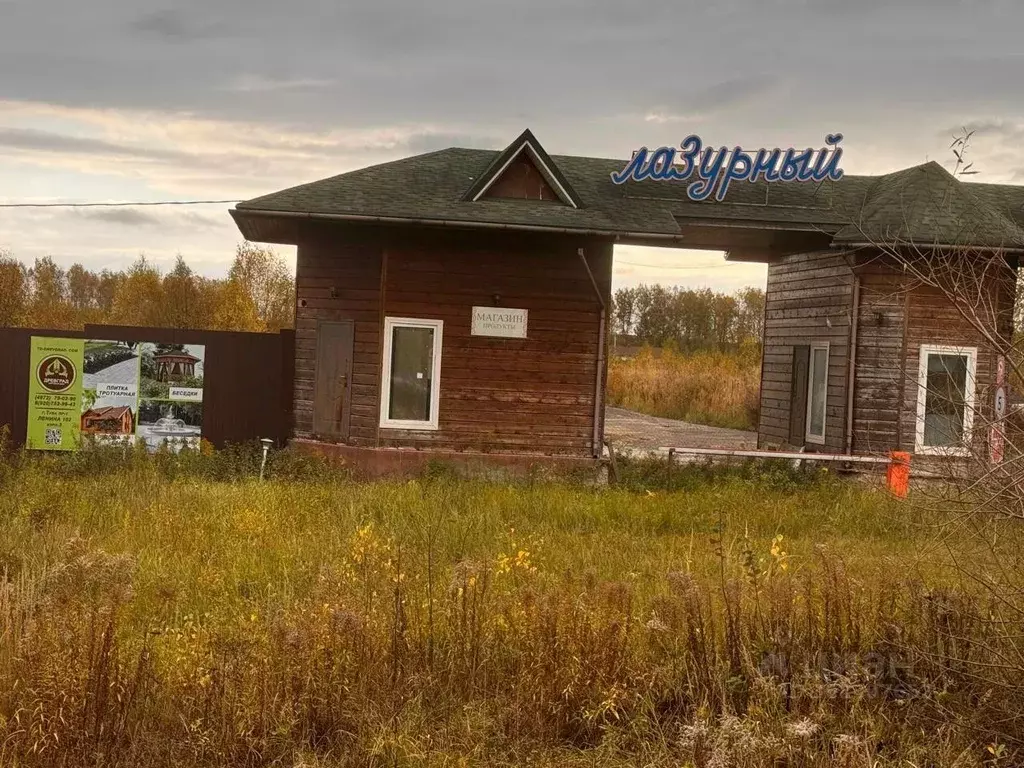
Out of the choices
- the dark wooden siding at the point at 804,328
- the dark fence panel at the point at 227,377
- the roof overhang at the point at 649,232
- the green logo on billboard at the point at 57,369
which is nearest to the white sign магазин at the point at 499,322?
the roof overhang at the point at 649,232

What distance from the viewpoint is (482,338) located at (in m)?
16.1

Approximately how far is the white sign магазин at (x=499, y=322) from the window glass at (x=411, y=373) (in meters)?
0.77

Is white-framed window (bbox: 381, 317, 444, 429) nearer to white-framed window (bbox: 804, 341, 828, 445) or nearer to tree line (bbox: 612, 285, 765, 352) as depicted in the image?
white-framed window (bbox: 804, 341, 828, 445)

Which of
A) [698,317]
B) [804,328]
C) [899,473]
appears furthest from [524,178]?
[698,317]

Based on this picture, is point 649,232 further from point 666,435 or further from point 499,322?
point 666,435

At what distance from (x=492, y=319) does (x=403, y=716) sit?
11040mm

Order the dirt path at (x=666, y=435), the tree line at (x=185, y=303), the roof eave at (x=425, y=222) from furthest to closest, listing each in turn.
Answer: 1. the tree line at (x=185, y=303)
2. the dirt path at (x=666, y=435)
3. the roof eave at (x=425, y=222)

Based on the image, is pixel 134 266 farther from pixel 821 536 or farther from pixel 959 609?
pixel 959 609

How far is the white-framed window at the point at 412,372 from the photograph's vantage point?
1606 cm

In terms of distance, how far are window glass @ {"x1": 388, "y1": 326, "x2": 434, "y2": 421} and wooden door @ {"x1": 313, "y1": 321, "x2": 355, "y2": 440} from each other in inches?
28.2

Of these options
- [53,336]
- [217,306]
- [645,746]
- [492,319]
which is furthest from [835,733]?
[217,306]

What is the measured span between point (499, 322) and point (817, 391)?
6371 millimetres

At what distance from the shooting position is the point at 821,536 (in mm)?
11312

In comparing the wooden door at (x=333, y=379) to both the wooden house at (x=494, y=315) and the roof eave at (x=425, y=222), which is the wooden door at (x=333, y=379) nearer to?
the wooden house at (x=494, y=315)
